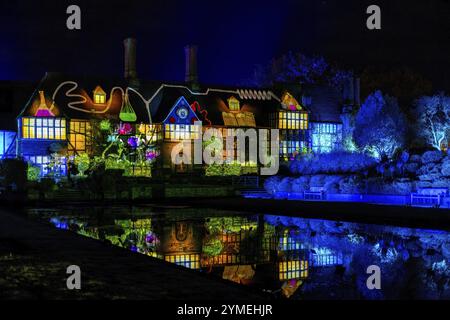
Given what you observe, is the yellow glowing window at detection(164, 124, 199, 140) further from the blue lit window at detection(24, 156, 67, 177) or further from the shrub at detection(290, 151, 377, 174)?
the shrub at detection(290, 151, 377, 174)

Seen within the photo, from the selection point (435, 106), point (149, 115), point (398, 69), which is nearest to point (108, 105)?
point (149, 115)

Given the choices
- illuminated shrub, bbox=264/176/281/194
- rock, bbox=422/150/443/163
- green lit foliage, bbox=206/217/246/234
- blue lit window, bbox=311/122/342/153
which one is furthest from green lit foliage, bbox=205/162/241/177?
green lit foliage, bbox=206/217/246/234

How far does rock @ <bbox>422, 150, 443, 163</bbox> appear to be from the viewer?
94.5ft

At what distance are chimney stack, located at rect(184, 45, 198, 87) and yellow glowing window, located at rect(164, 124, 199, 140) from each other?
17.8 feet

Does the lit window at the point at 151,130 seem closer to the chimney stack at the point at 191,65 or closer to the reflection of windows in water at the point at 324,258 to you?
the chimney stack at the point at 191,65

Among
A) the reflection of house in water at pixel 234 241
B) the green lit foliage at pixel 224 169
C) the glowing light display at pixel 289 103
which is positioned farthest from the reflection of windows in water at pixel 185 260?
the glowing light display at pixel 289 103

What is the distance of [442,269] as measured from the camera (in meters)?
10.6

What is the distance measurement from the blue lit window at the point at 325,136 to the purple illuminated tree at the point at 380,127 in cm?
636

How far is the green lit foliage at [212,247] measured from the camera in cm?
1270

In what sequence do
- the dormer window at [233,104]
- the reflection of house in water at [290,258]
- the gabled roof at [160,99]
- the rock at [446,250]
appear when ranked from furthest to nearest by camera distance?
the dormer window at [233,104] → the gabled roof at [160,99] → the rock at [446,250] → the reflection of house in water at [290,258]

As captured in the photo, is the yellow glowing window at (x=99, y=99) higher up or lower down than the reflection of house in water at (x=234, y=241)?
higher up
